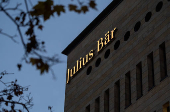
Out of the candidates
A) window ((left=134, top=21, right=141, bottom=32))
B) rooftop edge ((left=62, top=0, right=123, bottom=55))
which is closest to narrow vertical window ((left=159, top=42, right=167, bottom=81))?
window ((left=134, top=21, right=141, bottom=32))

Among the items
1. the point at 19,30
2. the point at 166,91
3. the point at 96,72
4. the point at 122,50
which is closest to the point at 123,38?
the point at 122,50

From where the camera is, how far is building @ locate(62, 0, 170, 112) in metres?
41.0

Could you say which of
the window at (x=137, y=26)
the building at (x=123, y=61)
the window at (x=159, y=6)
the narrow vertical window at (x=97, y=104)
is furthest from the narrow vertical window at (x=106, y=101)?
the window at (x=159, y=6)

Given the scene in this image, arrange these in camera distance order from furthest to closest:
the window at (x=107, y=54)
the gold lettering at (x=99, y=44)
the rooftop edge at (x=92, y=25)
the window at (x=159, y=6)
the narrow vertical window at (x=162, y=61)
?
1. the rooftop edge at (x=92, y=25)
2. the gold lettering at (x=99, y=44)
3. the window at (x=107, y=54)
4. the window at (x=159, y=6)
5. the narrow vertical window at (x=162, y=61)

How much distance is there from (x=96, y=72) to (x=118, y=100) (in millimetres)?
5228

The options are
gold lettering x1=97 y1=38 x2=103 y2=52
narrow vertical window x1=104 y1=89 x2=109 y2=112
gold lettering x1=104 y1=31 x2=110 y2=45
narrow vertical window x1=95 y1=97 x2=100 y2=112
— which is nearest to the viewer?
narrow vertical window x1=104 y1=89 x2=109 y2=112

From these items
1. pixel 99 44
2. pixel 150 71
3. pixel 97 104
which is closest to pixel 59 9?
pixel 150 71

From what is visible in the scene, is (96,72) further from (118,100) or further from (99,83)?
(118,100)

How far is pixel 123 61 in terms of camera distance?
45812 mm

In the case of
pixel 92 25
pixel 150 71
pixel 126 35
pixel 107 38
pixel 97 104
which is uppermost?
pixel 92 25

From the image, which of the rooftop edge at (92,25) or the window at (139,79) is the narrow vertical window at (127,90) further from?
the rooftop edge at (92,25)

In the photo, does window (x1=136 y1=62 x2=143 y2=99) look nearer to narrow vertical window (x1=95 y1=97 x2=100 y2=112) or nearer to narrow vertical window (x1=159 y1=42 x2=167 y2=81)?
narrow vertical window (x1=159 y1=42 x2=167 y2=81)

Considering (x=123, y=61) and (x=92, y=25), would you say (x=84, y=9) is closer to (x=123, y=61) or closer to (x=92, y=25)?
(x=123, y=61)

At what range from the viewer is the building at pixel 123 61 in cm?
4100
